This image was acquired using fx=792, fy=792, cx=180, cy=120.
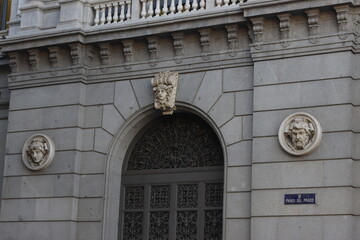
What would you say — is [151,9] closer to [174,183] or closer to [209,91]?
[209,91]

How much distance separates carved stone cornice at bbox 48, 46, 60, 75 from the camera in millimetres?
20922

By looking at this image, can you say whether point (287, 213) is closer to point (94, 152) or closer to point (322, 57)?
point (322, 57)

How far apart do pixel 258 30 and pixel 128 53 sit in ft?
12.2

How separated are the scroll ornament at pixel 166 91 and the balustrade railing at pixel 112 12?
2170mm

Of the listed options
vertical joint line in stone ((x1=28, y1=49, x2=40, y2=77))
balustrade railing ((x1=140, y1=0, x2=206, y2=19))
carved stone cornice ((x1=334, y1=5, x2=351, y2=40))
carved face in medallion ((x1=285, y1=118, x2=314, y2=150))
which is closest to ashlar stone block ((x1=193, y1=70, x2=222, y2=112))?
balustrade railing ((x1=140, y1=0, x2=206, y2=19))

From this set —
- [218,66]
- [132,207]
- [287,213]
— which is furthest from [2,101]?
[287,213]

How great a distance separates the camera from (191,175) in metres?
19.5

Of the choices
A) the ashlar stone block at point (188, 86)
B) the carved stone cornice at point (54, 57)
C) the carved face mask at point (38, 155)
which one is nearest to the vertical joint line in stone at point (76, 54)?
the carved stone cornice at point (54, 57)

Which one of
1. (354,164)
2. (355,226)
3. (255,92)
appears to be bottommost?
(355,226)

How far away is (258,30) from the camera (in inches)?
719

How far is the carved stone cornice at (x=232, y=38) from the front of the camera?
1870 cm

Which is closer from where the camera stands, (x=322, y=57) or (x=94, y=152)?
(x=322, y=57)

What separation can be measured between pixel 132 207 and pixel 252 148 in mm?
3927

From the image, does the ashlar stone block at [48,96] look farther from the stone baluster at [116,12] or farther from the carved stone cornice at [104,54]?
the stone baluster at [116,12]
